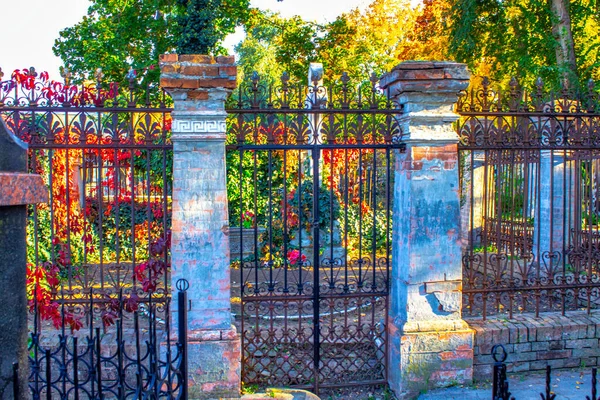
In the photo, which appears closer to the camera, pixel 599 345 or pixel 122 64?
pixel 599 345

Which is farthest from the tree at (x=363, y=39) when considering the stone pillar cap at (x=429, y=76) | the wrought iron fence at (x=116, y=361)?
the wrought iron fence at (x=116, y=361)

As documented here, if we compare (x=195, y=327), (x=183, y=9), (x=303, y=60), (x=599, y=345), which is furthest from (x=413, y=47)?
(x=195, y=327)

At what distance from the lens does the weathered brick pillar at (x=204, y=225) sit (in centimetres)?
435

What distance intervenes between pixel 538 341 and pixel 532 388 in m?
0.55

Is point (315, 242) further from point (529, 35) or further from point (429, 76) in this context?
point (529, 35)

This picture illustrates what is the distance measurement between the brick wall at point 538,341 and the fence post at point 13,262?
4.19 m

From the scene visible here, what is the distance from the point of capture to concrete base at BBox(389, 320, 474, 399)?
4.72 meters

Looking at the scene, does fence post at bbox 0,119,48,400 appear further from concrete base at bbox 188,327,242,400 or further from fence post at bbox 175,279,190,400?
concrete base at bbox 188,327,242,400

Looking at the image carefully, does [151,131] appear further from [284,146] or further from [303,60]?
[303,60]

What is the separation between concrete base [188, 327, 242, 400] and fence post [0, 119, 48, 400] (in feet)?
7.84

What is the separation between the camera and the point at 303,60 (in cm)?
1795

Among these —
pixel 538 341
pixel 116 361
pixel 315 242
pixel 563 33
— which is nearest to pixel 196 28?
pixel 563 33

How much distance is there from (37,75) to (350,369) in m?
4.12

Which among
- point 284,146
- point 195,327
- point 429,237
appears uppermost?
point 284,146
